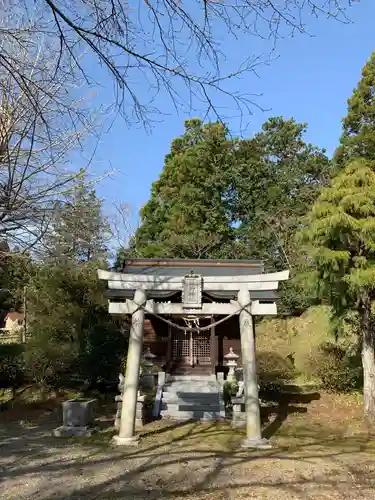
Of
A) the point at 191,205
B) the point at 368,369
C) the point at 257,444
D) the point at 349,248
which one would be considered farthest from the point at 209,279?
the point at 191,205

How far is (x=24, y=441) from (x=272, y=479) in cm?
510

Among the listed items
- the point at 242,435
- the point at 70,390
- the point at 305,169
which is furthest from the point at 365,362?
the point at 305,169

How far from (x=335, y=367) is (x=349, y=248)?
494cm

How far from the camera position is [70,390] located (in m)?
13.8

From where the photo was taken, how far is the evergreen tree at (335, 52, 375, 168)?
20.6 m

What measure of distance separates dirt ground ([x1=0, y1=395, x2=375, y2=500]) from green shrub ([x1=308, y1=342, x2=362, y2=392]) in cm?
367

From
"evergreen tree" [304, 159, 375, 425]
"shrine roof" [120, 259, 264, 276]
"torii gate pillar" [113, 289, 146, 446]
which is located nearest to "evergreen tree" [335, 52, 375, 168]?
"shrine roof" [120, 259, 264, 276]

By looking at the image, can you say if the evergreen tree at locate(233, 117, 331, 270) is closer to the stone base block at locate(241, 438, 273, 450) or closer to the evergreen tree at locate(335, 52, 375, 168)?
the evergreen tree at locate(335, 52, 375, 168)

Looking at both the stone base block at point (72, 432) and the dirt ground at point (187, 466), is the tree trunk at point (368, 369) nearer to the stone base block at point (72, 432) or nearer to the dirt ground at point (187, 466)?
the dirt ground at point (187, 466)

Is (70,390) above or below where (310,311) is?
below

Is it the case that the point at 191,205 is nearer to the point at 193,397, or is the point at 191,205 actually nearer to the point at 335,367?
the point at 335,367

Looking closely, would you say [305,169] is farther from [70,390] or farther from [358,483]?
[358,483]

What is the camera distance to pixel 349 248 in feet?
34.3

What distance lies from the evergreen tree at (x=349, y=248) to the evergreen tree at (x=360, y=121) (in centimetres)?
1059
